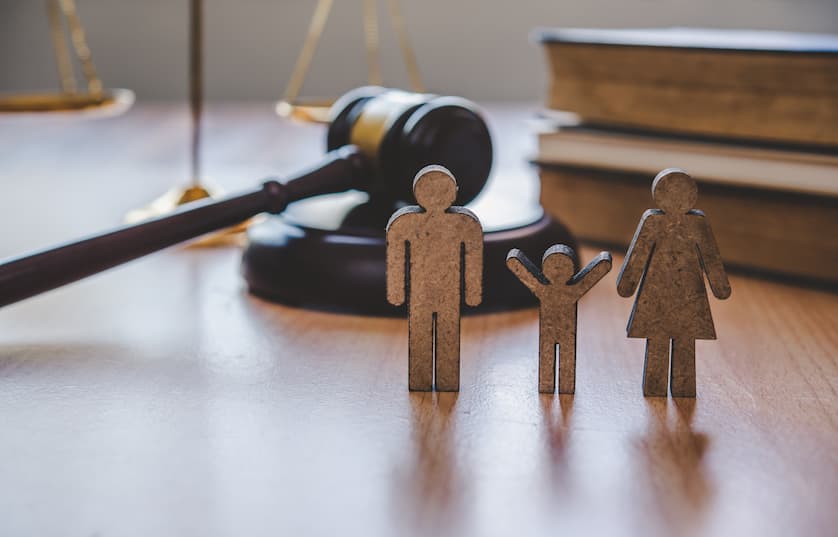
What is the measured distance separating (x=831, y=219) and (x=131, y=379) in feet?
1.83

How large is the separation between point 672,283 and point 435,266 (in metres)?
0.13

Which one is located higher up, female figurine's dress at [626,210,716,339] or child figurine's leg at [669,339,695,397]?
female figurine's dress at [626,210,716,339]

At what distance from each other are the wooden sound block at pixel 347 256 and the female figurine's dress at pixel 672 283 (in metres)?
0.20

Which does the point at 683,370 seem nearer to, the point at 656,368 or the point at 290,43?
the point at 656,368

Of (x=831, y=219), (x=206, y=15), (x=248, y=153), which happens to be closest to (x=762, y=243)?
(x=831, y=219)

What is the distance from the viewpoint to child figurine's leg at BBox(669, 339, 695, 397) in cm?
59

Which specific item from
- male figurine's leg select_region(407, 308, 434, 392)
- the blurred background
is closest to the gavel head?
male figurine's leg select_region(407, 308, 434, 392)

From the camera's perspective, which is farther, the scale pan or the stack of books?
the scale pan

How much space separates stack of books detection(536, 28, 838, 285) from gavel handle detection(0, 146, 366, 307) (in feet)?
0.83

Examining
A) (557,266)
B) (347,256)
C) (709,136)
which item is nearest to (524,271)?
(557,266)

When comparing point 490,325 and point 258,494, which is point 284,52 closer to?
point 490,325

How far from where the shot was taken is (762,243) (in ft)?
2.90

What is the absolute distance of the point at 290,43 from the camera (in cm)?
326

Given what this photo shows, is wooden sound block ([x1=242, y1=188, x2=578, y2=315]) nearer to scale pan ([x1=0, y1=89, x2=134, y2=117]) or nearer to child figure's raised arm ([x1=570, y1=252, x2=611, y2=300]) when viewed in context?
child figure's raised arm ([x1=570, y1=252, x2=611, y2=300])
